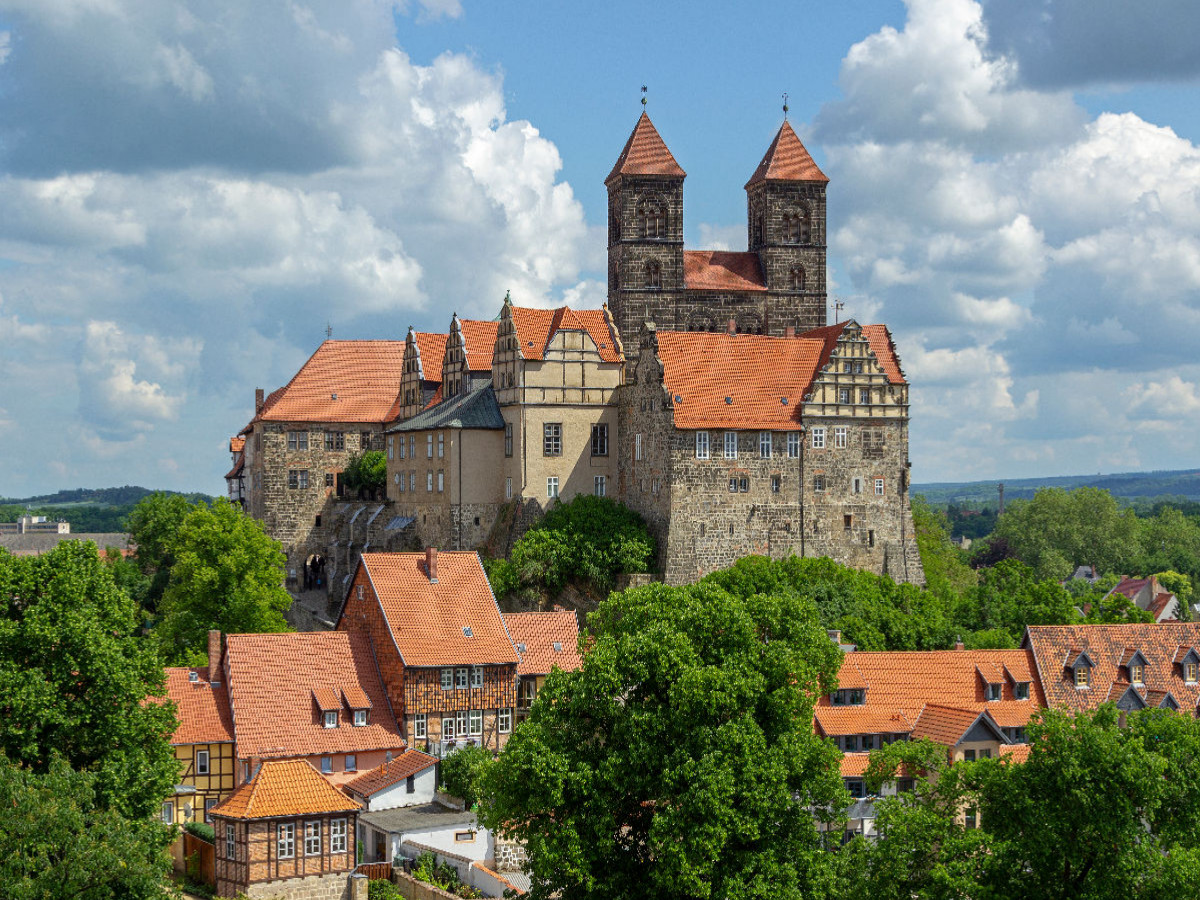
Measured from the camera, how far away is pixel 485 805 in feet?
143

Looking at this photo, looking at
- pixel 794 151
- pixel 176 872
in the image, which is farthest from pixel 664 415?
pixel 176 872

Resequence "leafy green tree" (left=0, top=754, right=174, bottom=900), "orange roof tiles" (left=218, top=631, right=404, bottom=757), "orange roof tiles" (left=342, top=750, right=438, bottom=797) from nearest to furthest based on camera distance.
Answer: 1. "leafy green tree" (left=0, top=754, right=174, bottom=900)
2. "orange roof tiles" (left=342, top=750, right=438, bottom=797)
3. "orange roof tiles" (left=218, top=631, right=404, bottom=757)

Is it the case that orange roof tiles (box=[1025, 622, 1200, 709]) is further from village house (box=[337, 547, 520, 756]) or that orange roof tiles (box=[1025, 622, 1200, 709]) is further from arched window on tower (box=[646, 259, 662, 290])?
arched window on tower (box=[646, 259, 662, 290])

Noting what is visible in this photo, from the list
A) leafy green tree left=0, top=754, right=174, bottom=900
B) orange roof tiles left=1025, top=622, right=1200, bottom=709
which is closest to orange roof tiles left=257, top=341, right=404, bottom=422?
orange roof tiles left=1025, top=622, right=1200, bottom=709

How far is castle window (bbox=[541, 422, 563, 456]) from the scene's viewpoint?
75250 mm

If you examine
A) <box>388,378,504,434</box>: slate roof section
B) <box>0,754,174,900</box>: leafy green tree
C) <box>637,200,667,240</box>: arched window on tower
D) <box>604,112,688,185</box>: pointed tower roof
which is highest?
<box>604,112,688,185</box>: pointed tower roof

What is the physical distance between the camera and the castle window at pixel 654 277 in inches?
3364

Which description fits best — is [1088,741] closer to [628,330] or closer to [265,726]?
[265,726]

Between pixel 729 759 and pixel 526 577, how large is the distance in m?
32.9

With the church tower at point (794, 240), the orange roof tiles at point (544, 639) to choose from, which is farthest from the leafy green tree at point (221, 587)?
the church tower at point (794, 240)

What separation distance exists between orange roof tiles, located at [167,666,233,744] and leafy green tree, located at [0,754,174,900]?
44.7 ft

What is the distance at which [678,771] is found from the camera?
38.2 meters

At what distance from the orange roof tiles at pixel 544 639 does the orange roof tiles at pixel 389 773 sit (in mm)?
6795

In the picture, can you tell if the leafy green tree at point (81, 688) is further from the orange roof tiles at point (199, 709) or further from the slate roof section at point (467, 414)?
the slate roof section at point (467, 414)
